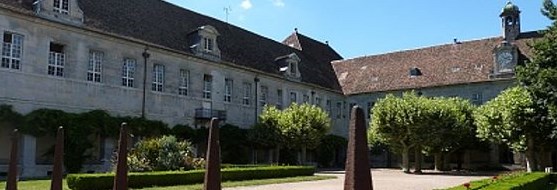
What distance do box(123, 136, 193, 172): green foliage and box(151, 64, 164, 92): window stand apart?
7328mm

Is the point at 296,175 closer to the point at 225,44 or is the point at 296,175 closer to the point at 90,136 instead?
the point at 90,136

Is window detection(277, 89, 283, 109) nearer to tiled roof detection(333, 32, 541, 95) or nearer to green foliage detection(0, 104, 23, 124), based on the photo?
tiled roof detection(333, 32, 541, 95)

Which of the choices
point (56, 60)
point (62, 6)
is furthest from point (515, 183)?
point (62, 6)

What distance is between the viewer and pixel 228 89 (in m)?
34.0

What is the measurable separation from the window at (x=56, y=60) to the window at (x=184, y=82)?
7.20 metres

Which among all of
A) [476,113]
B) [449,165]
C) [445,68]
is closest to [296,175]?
[476,113]

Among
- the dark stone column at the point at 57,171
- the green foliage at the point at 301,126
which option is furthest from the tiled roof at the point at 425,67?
the dark stone column at the point at 57,171

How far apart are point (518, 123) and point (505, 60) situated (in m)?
12.1

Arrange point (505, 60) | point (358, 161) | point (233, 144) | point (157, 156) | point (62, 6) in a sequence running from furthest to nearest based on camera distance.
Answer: point (505, 60), point (233, 144), point (62, 6), point (157, 156), point (358, 161)

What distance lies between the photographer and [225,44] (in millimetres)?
35125

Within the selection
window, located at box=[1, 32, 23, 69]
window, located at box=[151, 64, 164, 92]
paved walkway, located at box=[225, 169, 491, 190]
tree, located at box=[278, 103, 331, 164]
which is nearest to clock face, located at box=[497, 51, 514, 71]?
tree, located at box=[278, 103, 331, 164]

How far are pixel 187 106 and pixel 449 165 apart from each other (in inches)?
783

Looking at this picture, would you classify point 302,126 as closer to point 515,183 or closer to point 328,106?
point 328,106

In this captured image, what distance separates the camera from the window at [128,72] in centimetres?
2745
